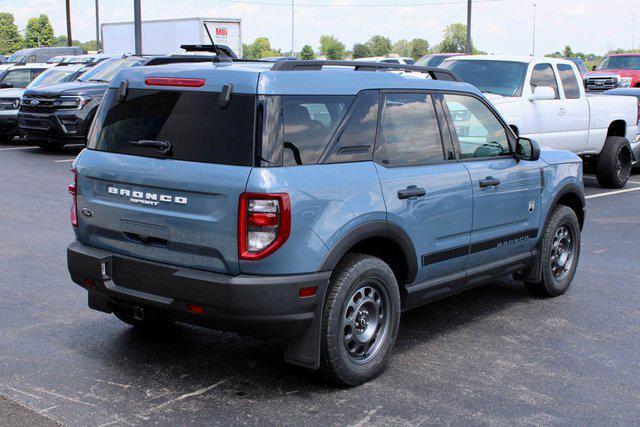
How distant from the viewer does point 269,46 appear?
15350 cm

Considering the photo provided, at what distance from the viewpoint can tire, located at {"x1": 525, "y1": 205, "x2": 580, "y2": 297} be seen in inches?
261

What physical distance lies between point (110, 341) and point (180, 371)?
0.77 metres

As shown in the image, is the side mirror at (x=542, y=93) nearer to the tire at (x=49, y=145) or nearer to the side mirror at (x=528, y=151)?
the side mirror at (x=528, y=151)

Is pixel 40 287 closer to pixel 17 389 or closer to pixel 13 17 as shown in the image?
pixel 17 389

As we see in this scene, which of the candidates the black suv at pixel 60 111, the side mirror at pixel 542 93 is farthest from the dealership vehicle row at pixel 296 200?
the black suv at pixel 60 111

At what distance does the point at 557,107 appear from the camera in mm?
12070

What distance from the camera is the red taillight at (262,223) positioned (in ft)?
13.9

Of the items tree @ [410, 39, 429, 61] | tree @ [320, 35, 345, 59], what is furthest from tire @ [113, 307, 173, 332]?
tree @ [410, 39, 429, 61]

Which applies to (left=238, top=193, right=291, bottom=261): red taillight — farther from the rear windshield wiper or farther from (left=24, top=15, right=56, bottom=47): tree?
(left=24, top=15, right=56, bottom=47): tree

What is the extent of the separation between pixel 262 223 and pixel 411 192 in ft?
3.87

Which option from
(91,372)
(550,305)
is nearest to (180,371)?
(91,372)

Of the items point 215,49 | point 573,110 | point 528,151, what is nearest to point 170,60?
point 215,49

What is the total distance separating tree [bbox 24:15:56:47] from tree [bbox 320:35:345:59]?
3974 centimetres

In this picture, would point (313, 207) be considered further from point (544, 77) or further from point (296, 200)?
point (544, 77)
